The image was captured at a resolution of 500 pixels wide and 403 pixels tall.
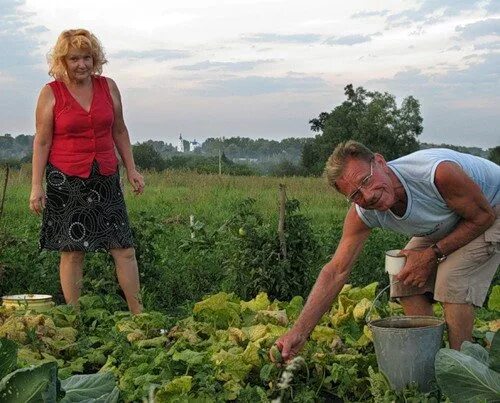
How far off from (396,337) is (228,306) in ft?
4.12

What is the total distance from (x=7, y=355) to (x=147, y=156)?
39.9 metres

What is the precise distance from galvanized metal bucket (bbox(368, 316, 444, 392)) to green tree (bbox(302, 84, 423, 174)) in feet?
157

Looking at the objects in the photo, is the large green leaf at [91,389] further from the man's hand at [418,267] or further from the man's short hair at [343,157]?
the man's hand at [418,267]

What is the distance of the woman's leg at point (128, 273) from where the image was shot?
564 centimetres

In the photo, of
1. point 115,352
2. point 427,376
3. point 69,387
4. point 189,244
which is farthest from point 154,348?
point 189,244

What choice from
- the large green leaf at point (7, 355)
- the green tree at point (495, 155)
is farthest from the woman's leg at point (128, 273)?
the green tree at point (495, 155)

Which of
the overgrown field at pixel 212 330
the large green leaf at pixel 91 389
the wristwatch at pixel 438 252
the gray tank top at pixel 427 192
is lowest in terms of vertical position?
the overgrown field at pixel 212 330

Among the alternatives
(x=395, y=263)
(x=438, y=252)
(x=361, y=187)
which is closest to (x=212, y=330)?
(x=395, y=263)

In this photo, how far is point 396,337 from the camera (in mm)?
3838

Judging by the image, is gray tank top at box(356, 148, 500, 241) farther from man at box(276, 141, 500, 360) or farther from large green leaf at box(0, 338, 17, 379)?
large green leaf at box(0, 338, 17, 379)

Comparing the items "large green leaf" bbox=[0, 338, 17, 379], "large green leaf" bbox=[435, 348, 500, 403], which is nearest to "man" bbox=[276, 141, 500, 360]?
"large green leaf" bbox=[435, 348, 500, 403]

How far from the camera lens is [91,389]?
269 cm

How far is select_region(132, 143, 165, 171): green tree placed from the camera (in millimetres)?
40875

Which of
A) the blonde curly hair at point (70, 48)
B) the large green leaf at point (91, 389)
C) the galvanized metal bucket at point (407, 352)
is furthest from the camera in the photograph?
the blonde curly hair at point (70, 48)
